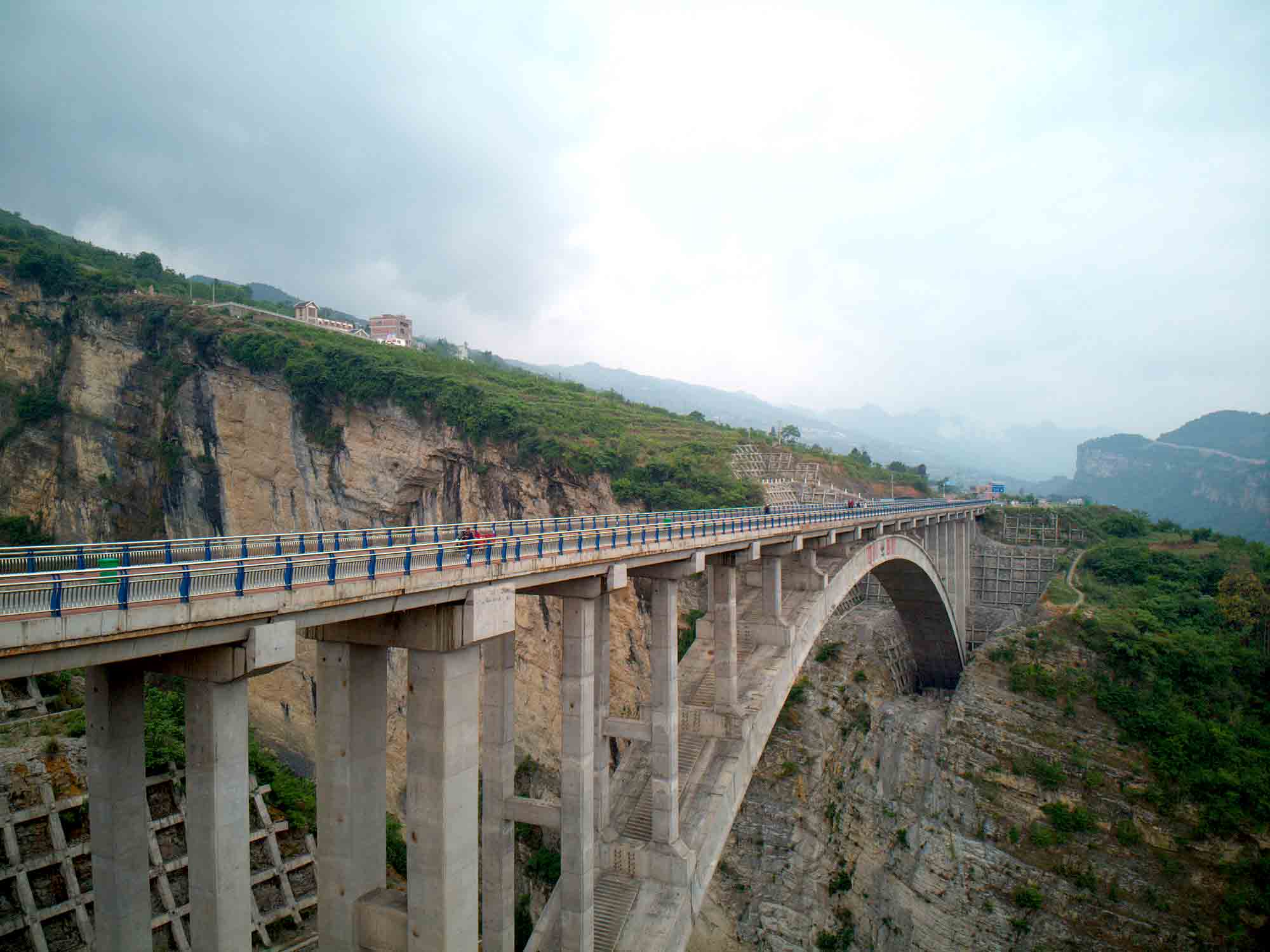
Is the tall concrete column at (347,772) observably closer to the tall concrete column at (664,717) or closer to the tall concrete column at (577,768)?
the tall concrete column at (577,768)

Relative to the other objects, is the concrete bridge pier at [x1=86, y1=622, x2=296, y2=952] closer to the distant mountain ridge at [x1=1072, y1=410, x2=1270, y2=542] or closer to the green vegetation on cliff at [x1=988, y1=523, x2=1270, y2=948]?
the green vegetation on cliff at [x1=988, y1=523, x2=1270, y2=948]

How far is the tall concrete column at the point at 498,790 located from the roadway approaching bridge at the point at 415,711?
2.5 inches

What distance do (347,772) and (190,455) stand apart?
178ft

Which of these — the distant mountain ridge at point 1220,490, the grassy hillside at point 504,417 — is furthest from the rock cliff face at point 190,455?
the distant mountain ridge at point 1220,490

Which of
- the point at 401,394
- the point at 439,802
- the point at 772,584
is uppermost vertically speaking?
the point at 401,394

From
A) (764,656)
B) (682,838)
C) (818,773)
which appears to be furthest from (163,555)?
(818,773)

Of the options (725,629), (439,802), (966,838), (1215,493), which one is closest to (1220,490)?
(1215,493)

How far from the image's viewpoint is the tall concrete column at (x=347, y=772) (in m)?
13.2

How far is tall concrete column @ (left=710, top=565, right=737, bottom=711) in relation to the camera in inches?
922

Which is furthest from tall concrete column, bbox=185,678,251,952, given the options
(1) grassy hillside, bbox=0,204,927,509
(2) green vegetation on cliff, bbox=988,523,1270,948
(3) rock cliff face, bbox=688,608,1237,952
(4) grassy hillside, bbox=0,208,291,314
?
(4) grassy hillside, bbox=0,208,291,314

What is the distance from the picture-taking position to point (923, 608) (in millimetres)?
46062

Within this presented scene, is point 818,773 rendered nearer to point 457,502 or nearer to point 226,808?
point 457,502

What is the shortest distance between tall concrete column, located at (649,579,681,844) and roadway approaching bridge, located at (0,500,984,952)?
65 millimetres

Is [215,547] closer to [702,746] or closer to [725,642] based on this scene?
[725,642]
